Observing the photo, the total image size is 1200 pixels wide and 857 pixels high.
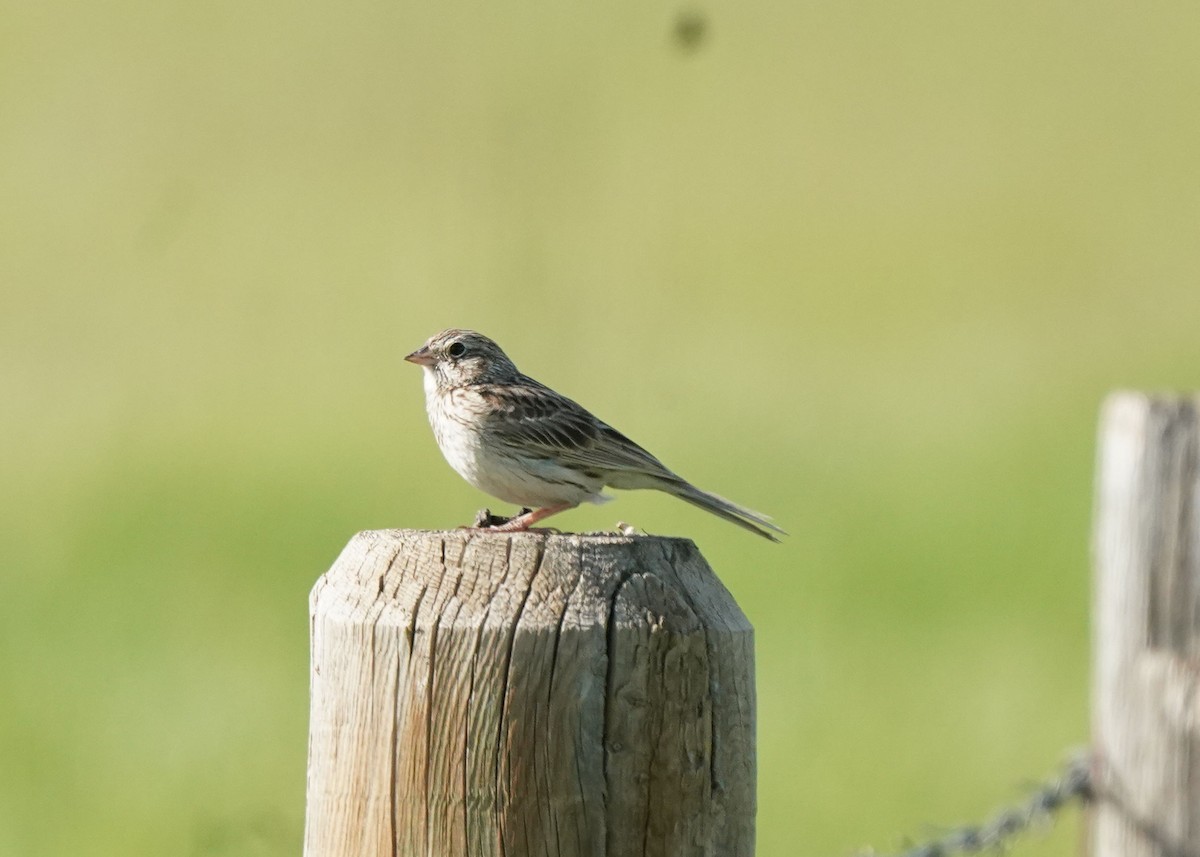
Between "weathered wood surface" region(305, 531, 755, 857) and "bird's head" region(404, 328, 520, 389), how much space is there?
11.9ft

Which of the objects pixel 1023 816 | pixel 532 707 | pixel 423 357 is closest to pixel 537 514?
pixel 423 357

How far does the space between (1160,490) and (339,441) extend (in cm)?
732

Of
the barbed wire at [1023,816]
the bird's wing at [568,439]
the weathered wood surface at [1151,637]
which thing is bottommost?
the barbed wire at [1023,816]

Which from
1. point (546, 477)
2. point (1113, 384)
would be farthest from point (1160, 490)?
point (1113, 384)

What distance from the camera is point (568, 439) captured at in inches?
244

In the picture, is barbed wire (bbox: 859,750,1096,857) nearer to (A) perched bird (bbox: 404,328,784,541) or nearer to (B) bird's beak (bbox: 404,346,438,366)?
(A) perched bird (bbox: 404,328,784,541)

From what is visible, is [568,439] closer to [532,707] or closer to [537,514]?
[537,514]

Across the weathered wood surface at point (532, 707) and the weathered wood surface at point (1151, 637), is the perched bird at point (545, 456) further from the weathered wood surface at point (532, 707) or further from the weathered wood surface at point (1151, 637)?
the weathered wood surface at point (532, 707)

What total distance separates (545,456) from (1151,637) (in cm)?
215

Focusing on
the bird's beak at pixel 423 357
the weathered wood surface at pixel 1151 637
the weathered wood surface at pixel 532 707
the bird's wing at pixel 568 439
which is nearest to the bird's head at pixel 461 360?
→ the bird's beak at pixel 423 357

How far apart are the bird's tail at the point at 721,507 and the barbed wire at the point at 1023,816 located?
4.11 ft

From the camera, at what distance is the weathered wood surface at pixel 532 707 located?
3.04 m

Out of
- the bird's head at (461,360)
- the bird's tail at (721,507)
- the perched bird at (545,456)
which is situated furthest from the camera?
the bird's head at (461,360)

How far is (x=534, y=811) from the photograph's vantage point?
304 centimetres
